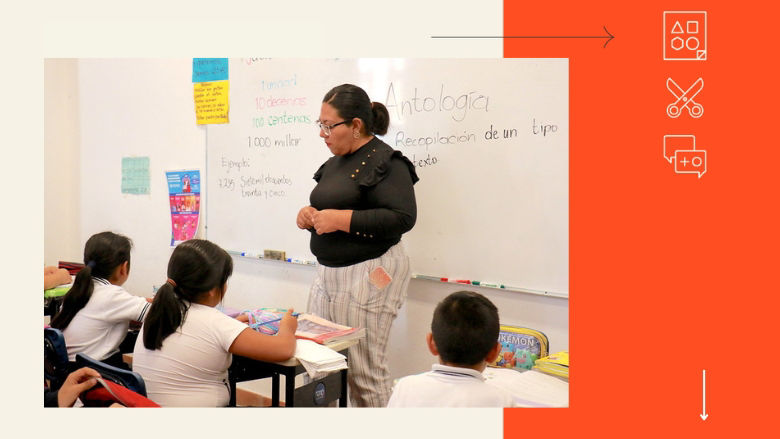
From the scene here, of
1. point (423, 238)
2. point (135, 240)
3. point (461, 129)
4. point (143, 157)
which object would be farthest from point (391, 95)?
point (135, 240)

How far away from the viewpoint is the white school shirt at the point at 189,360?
176 centimetres

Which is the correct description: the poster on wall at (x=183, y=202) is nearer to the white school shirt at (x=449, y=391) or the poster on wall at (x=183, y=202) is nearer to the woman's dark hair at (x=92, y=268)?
the woman's dark hair at (x=92, y=268)

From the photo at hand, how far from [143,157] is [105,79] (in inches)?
35.2

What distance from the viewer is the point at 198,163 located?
4.02m

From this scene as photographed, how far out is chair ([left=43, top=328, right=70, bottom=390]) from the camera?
2.06 m

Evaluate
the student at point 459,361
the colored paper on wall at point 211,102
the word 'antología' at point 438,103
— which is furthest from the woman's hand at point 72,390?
the colored paper on wall at point 211,102

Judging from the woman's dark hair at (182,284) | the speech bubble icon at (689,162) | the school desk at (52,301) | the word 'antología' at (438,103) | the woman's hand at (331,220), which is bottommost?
the school desk at (52,301)

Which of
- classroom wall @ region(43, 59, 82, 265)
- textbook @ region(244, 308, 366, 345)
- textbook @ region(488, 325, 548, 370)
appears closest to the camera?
textbook @ region(244, 308, 366, 345)

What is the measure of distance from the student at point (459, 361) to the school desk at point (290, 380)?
22.7 inches

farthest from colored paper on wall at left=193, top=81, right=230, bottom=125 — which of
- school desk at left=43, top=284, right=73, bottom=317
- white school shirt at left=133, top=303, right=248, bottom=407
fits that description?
white school shirt at left=133, top=303, right=248, bottom=407

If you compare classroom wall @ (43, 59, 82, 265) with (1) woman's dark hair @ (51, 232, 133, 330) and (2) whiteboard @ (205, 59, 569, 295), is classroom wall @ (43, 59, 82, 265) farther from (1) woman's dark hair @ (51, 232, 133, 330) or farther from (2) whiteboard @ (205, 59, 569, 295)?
(1) woman's dark hair @ (51, 232, 133, 330)

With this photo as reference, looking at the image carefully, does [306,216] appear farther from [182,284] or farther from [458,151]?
[458,151]

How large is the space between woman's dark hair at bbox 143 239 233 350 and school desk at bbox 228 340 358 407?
0.27 meters

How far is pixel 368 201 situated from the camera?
7.39ft
